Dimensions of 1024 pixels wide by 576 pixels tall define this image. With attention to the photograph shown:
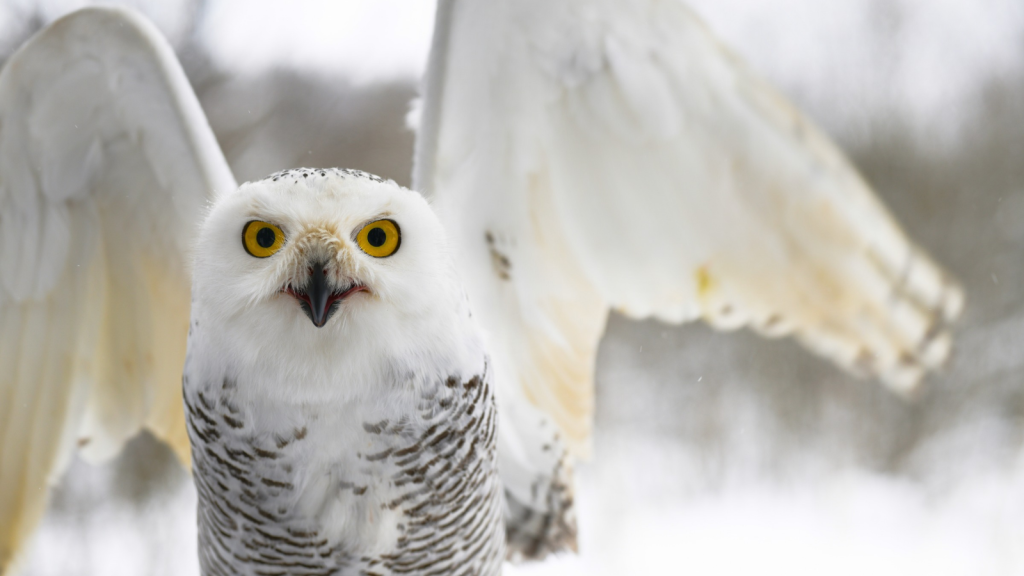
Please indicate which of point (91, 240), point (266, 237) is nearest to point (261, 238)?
point (266, 237)

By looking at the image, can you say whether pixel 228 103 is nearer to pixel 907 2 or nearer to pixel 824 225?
pixel 824 225

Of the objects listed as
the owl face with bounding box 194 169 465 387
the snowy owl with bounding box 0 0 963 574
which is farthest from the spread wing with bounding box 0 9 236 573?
the owl face with bounding box 194 169 465 387

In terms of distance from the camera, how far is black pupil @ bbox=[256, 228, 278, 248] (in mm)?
388

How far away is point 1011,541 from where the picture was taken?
114cm

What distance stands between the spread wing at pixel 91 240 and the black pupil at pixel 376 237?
325 mm

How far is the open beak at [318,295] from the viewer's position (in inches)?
14.4

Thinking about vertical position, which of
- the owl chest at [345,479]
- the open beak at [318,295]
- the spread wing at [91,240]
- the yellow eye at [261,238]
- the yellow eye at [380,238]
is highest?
the spread wing at [91,240]

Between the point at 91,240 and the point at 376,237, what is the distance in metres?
0.50

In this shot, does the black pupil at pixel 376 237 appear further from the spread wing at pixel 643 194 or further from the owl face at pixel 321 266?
the spread wing at pixel 643 194

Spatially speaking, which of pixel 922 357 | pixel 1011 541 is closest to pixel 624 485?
pixel 922 357

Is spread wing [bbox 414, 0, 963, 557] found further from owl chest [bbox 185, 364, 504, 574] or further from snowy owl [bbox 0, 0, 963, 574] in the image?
owl chest [bbox 185, 364, 504, 574]

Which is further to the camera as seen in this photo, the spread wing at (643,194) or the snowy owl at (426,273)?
the spread wing at (643,194)

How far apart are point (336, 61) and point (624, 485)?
0.93 meters

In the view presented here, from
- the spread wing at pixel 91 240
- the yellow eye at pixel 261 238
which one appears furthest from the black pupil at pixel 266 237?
the spread wing at pixel 91 240
